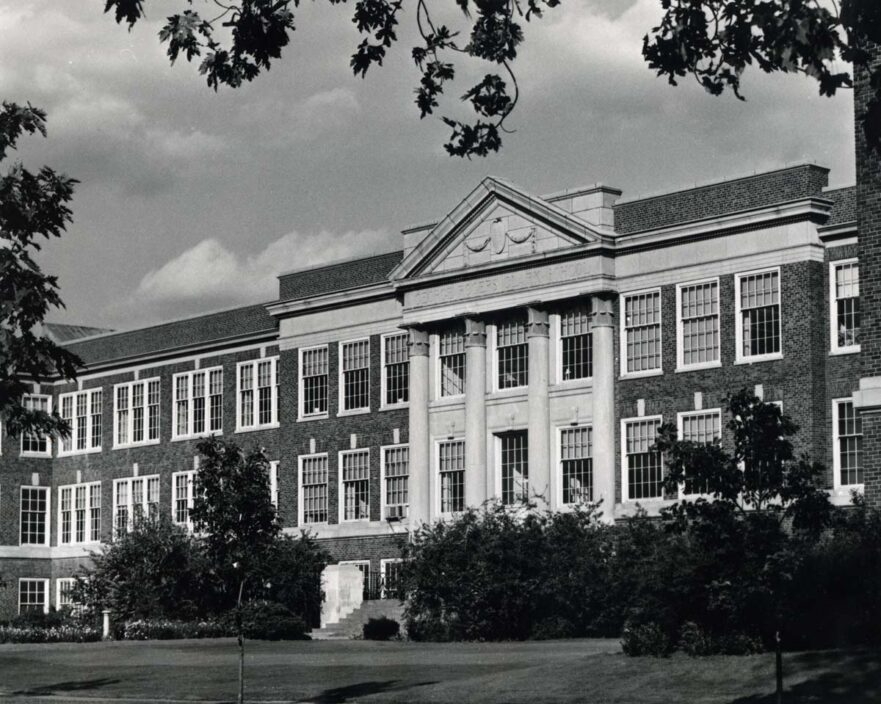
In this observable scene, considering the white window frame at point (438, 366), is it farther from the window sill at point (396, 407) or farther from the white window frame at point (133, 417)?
the white window frame at point (133, 417)

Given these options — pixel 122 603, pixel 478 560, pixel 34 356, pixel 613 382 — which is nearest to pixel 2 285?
pixel 34 356

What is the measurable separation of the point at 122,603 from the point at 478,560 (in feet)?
52.2

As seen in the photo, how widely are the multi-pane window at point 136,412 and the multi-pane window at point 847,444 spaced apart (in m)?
30.8

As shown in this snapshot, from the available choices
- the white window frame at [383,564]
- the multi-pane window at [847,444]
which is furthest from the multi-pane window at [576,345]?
the white window frame at [383,564]

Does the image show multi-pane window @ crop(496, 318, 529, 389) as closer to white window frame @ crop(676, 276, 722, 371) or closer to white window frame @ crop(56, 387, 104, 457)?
white window frame @ crop(676, 276, 722, 371)

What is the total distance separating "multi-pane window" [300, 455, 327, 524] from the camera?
197 feet

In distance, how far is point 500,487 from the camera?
5366 cm

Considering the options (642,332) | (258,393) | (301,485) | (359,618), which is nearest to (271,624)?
(359,618)

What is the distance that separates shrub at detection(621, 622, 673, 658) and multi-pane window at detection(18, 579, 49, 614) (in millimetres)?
42997

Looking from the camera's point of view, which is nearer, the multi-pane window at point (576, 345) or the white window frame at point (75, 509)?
the multi-pane window at point (576, 345)

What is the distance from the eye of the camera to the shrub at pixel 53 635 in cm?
5678

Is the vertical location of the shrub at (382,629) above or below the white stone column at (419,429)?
below

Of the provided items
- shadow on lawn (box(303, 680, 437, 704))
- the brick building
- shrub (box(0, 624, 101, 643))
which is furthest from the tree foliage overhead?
shrub (box(0, 624, 101, 643))

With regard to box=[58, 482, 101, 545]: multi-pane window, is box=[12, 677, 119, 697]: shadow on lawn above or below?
below
